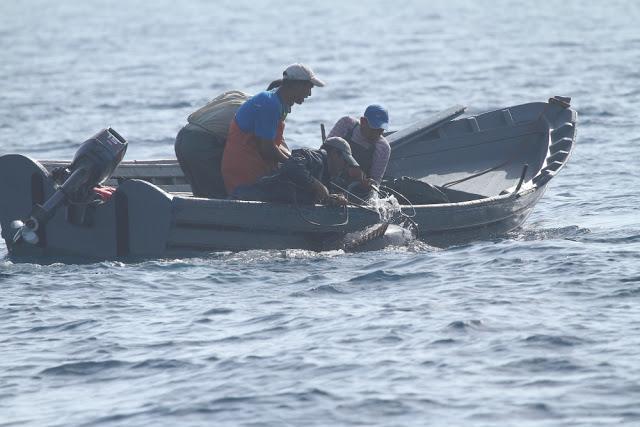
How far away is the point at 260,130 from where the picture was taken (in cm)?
1330

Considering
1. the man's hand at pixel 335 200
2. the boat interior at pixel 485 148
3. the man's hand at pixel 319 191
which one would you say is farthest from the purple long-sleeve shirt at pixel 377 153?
the boat interior at pixel 485 148

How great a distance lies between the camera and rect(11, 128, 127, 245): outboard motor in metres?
12.6

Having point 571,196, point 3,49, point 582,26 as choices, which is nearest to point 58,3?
point 3,49

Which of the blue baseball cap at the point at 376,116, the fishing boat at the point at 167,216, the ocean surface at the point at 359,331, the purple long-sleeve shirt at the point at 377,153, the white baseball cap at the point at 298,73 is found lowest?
the ocean surface at the point at 359,331

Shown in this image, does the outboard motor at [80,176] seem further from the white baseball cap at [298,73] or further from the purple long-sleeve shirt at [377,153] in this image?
the purple long-sleeve shirt at [377,153]

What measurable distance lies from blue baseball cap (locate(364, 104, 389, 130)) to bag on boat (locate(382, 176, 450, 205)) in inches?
46.7

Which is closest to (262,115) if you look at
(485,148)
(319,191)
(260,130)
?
(260,130)

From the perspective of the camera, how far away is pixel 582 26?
154 feet

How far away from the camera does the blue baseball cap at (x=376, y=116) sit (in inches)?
557

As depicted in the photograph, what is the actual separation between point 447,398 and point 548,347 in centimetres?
132

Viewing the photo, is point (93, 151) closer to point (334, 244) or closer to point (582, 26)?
point (334, 244)

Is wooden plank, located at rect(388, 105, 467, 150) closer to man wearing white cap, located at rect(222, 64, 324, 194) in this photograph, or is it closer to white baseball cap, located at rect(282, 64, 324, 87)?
man wearing white cap, located at rect(222, 64, 324, 194)

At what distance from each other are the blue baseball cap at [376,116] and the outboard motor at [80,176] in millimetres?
2711

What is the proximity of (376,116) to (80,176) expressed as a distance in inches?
131
